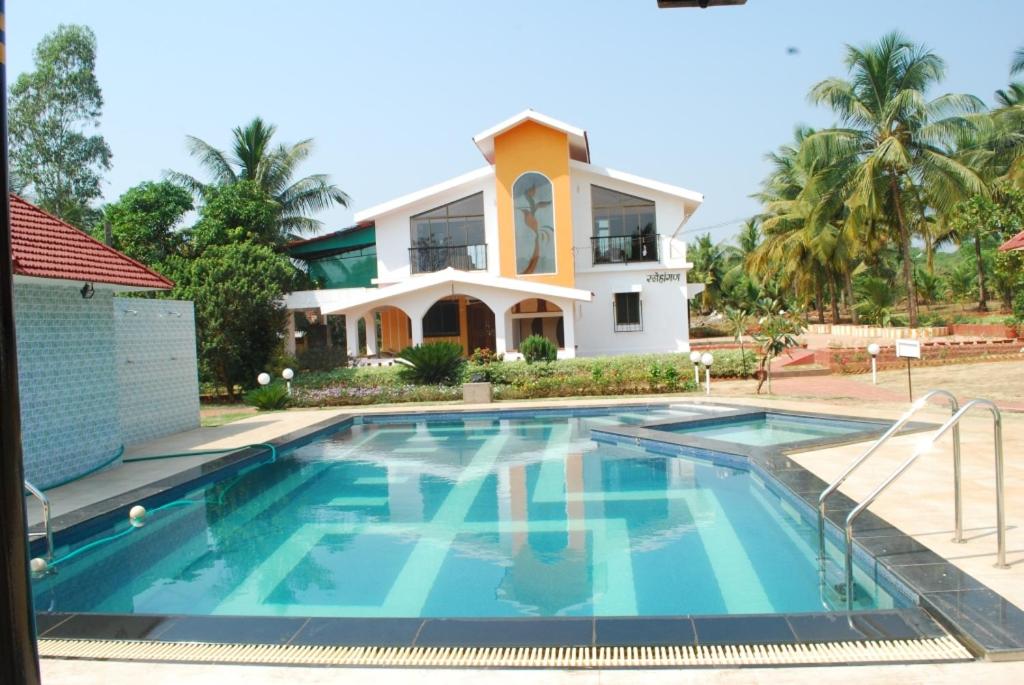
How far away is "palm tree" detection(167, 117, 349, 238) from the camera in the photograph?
33.5m

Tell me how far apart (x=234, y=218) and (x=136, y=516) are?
2043 cm

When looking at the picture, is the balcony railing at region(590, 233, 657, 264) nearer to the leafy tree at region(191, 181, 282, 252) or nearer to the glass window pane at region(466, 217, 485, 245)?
the glass window pane at region(466, 217, 485, 245)

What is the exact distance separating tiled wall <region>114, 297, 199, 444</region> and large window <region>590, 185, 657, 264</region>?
53.1ft

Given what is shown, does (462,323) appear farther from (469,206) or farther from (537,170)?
(537,170)

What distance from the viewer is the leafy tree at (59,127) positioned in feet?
101

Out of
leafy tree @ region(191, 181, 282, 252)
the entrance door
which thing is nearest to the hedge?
the entrance door

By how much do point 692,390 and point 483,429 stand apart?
642 centimetres

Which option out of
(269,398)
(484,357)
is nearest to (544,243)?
(484,357)

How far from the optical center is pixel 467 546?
817cm

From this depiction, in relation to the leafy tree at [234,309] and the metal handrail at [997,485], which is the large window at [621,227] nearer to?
the leafy tree at [234,309]

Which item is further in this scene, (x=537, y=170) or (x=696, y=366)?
(x=537, y=170)

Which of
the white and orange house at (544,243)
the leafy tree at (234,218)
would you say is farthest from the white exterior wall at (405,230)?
the leafy tree at (234,218)

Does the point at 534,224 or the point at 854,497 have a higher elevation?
the point at 534,224

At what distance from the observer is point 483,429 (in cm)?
1658
